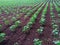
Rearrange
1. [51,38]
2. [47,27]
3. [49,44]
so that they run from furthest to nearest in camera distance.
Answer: [47,27] → [51,38] → [49,44]

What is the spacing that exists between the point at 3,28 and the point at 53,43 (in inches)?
138

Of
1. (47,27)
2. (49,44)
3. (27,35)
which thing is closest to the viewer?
(49,44)

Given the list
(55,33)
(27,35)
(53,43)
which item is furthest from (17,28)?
(53,43)

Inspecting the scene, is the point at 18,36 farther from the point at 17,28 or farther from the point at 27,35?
the point at 17,28

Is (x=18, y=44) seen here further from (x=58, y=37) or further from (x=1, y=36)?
(x=58, y=37)

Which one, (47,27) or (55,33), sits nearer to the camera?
(55,33)

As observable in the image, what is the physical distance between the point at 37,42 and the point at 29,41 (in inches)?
21.1

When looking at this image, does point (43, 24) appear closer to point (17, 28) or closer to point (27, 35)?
point (17, 28)

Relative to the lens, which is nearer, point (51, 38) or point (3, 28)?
point (51, 38)

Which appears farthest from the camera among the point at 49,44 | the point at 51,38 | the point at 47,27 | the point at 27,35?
the point at 47,27

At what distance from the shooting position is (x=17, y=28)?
34.1 feet

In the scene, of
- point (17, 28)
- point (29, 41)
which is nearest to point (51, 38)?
point (29, 41)

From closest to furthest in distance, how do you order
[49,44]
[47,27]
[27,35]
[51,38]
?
[49,44] → [51,38] → [27,35] → [47,27]

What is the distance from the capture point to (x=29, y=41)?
8203 millimetres
